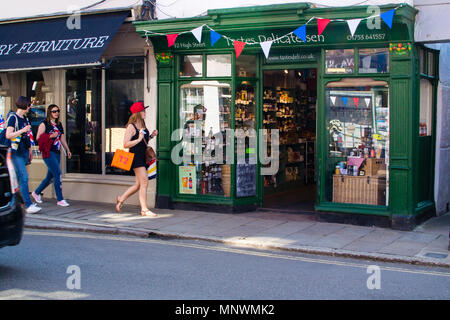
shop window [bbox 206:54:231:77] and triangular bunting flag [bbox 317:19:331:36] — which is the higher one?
triangular bunting flag [bbox 317:19:331:36]

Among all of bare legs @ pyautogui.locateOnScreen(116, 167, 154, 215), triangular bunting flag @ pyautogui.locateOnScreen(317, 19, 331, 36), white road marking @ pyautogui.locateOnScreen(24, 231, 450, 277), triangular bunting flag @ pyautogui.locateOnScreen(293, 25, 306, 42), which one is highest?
triangular bunting flag @ pyautogui.locateOnScreen(317, 19, 331, 36)

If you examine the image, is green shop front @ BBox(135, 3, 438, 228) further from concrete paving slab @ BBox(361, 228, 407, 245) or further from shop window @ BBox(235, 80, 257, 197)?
concrete paving slab @ BBox(361, 228, 407, 245)

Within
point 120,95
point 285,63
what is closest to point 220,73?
point 285,63

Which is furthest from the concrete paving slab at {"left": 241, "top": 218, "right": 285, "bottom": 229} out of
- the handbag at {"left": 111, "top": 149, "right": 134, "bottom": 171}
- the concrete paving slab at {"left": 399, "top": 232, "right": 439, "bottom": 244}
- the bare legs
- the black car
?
the black car

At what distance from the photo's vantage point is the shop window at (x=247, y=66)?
11.8m

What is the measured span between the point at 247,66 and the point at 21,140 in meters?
4.40

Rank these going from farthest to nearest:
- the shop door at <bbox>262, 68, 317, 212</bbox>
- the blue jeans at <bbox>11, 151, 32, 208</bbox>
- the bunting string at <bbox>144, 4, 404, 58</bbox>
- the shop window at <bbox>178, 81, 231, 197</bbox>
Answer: the shop door at <bbox>262, 68, 317, 212</bbox>, the shop window at <bbox>178, 81, 231, 197</bbox>, the blue jeans at <bbox>11, 151, 32, 208</bbox>, the bunting string at <bbox>144, 4, 404, 58</bbox>

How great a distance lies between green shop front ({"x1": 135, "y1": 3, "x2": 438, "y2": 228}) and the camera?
10.2 m

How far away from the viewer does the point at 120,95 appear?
12898 millimetres

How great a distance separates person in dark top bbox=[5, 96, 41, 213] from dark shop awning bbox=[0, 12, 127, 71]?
1290 millimetres

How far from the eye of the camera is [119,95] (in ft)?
42.4

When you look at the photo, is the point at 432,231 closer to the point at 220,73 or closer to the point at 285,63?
the point at 285,63

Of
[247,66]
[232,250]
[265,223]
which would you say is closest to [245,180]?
[265,223]
